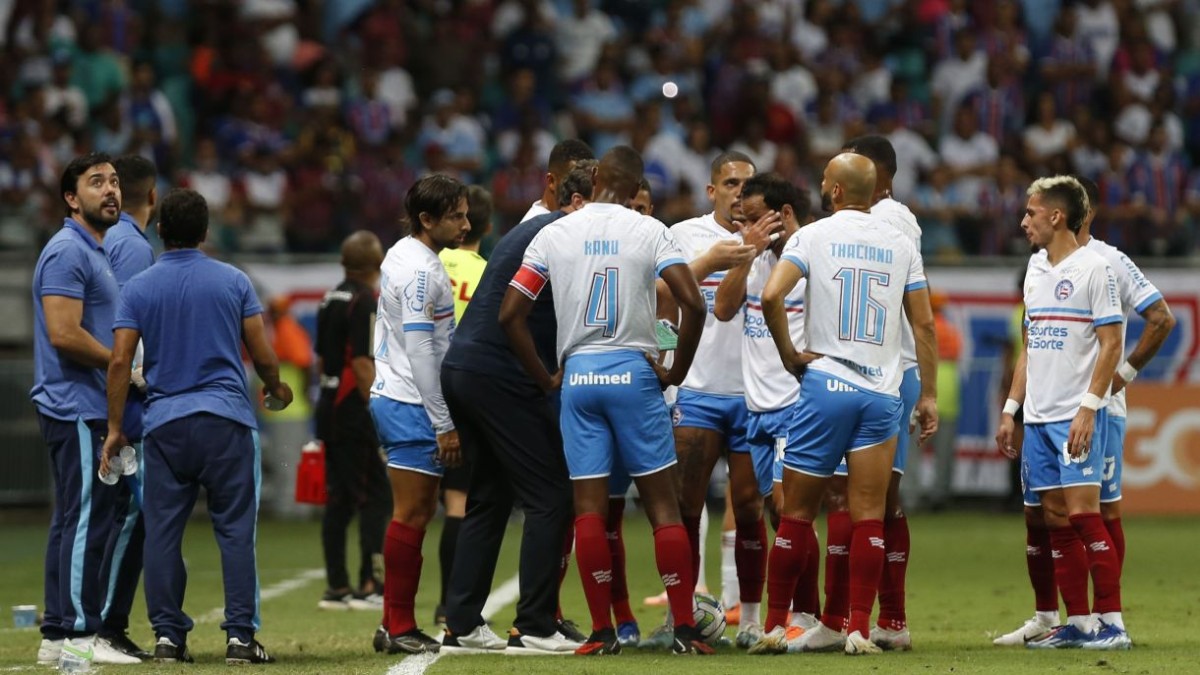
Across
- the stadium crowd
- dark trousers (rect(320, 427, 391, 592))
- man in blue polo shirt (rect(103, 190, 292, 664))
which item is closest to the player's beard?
→ man in blue polo shirt (rect(103, 190, 292, 664))

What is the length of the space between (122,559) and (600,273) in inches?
114

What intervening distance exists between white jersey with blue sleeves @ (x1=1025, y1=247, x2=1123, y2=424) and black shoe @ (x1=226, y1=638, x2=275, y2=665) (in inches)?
163

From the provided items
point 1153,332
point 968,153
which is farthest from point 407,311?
point 968,153

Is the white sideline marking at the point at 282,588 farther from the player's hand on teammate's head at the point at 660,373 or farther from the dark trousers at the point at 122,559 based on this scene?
the player's hand on teammate's head at the point at 660,373

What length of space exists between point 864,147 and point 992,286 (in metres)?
10.9

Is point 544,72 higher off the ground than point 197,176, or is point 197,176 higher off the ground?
point 544,72

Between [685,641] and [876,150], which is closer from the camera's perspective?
[685,641]

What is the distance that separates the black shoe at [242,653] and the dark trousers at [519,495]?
99 centimetres

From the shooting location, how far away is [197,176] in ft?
67.9

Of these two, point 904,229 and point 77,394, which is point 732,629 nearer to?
point 904,229

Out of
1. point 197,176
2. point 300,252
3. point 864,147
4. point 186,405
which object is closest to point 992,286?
point 300,252

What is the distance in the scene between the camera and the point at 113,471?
356 inches

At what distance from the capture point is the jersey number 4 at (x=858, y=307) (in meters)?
8.84

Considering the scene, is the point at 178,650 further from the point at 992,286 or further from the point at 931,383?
the point at 992,286
